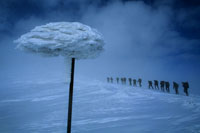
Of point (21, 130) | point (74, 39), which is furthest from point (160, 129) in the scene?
point (21, 130)

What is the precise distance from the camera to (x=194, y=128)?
5.88m

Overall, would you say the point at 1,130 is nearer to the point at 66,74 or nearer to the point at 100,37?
the point at 66,74

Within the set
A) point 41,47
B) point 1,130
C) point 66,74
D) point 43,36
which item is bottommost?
point 1,130

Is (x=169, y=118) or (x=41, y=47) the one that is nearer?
(x=41, y=47)

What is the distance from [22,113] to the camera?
30.5 ft

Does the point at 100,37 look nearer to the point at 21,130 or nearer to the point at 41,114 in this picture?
the point at 21,130

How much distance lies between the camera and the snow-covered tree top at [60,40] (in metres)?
4.32

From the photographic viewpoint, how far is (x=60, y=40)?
4.32 meters

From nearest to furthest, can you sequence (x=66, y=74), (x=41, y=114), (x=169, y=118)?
(x=66, y=74)
(x=169, y=118)
(x=41, y=114)

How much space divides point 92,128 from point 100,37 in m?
4.36

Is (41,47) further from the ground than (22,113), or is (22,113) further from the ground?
(41,47)

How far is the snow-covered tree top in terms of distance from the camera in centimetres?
432

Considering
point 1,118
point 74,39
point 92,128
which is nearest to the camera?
point 74,39

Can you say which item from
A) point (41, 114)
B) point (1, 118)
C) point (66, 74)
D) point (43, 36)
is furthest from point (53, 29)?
point (1, 118)
